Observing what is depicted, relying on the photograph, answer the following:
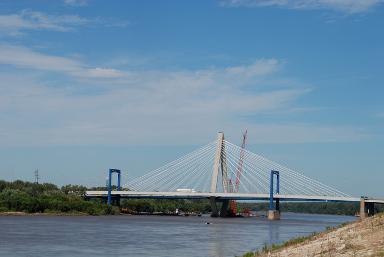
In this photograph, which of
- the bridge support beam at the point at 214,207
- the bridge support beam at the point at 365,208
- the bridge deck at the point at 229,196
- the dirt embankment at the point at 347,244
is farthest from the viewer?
the bridge support beam at the point at 214,207

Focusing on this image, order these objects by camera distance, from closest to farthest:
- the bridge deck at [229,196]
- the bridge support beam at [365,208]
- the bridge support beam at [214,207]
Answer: the bridge support beam at [365,208]
the bridge deck at [229,196]
the bridge support beam at [214,207]

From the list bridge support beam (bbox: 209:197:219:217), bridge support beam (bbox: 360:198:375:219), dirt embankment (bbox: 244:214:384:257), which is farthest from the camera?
bridge support beam (bbox: 209:197:219:217)

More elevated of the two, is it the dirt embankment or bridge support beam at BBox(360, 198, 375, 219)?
the dirt embankment

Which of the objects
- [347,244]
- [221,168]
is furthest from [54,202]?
[347,244]

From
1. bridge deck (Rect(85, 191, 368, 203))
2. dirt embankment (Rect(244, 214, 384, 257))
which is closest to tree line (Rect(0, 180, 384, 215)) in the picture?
bridge deck (Rect(85, 191, 368, 203))

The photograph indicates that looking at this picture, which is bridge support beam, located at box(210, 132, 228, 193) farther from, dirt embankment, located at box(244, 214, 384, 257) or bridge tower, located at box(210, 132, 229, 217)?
dirt embankment, located at box(244, 214, 384, 257)

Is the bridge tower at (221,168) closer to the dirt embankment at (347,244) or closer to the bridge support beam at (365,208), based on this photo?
the bridge support beam at (365,208)

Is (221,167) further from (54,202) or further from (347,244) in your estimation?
(347,244)

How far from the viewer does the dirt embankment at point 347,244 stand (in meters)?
21.1

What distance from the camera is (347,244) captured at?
22.3 meters

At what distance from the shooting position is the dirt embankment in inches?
830

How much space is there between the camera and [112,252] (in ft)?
135

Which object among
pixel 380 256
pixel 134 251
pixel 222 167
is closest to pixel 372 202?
pixel 222 167

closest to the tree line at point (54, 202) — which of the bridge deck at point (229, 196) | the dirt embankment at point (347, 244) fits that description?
the bridge deck at point (229, 196)
